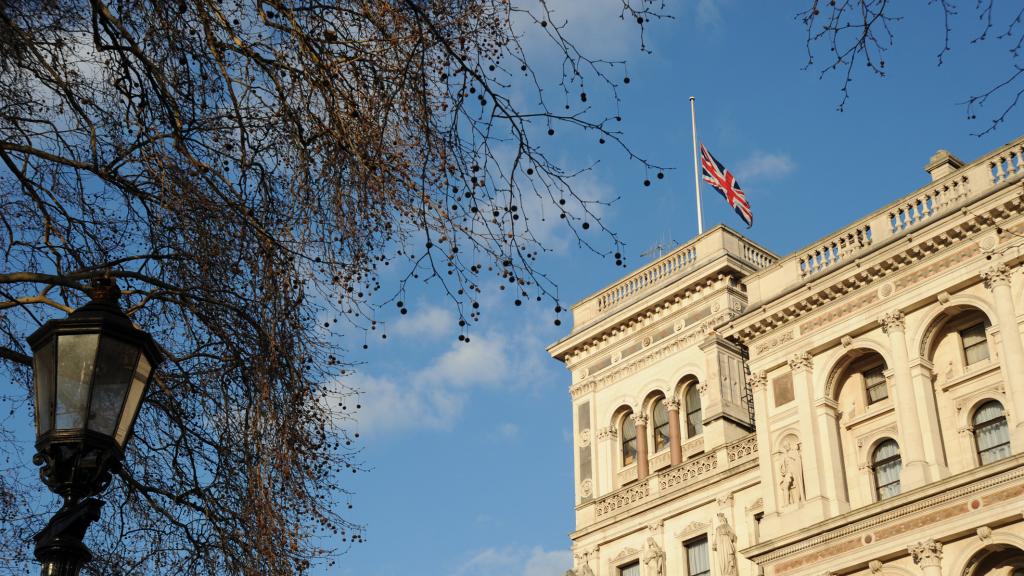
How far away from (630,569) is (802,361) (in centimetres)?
713

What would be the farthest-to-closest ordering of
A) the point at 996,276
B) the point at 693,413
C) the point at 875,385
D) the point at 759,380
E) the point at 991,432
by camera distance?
the point at 693,413
the point at 759,380
the point at 875,385
the point at 991,432
the point at 996,276

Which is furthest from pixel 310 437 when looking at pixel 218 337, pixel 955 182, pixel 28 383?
pixel 955 182

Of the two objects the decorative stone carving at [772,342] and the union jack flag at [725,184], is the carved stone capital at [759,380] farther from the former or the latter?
the union jack flag at [725,184]

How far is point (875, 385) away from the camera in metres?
26.8

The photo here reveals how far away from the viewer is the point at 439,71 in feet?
31.3

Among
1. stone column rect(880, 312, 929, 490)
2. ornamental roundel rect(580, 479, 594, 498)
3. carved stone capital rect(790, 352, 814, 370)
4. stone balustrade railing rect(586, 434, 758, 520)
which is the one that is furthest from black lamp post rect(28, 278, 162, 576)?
ornamental roundel rect(580, 479, 594, 498)

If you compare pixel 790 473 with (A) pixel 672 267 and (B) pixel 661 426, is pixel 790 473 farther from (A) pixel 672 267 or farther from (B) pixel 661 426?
(A) pixel 672 267

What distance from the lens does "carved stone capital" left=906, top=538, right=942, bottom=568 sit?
23.4 metres

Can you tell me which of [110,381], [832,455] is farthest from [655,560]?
[110,381]


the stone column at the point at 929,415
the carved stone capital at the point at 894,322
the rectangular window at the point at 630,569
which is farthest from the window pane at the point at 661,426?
the stone column at the point at 929,415

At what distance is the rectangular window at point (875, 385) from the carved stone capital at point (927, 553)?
378 cm

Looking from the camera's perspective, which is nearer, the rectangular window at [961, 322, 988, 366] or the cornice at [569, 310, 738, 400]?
the rectangular window at [961, 322, 988, 366]

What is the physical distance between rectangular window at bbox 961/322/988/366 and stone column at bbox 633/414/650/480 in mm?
9139

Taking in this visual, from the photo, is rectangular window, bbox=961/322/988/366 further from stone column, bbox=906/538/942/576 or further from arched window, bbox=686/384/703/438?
arched window, bbox=686/384/703/438
